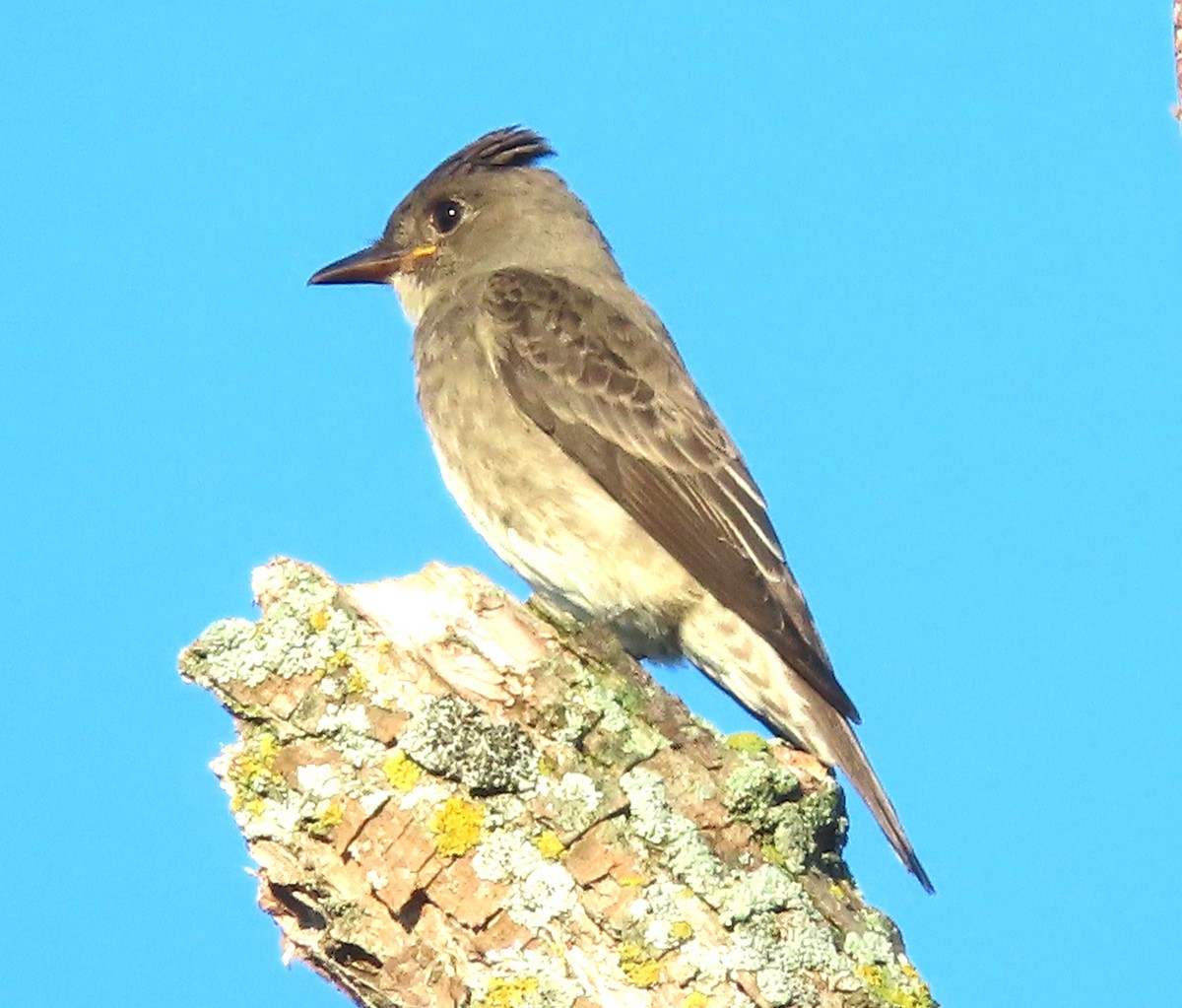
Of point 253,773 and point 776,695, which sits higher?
point 776,695

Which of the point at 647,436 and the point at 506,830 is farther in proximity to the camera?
the point at 647,436

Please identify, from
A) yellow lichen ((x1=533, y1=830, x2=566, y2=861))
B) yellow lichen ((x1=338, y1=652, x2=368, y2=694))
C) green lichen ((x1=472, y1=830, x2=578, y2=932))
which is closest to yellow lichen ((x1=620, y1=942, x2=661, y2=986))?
green lichen ((x1=472, y1=830, x2=578, y2=932))

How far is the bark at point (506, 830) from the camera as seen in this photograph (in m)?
4.84

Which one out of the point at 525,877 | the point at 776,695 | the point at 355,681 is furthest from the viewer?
the point at 776,695

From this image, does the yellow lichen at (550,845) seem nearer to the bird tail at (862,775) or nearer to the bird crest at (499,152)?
the bird tail at (862,775)

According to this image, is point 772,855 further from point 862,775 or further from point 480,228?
point 480,228

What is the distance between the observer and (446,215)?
32.7 ft

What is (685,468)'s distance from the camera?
8.42m

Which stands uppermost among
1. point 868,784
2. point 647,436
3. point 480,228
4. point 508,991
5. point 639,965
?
point 480,228

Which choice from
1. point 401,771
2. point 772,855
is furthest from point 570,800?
point 772,855

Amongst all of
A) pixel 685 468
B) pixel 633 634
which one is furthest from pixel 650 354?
pixel 633 634

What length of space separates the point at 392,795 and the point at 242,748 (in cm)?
46

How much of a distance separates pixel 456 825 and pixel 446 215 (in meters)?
5.55

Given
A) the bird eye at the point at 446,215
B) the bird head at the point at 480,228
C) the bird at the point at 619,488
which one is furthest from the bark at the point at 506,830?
the bird eye at the point at 446,215
